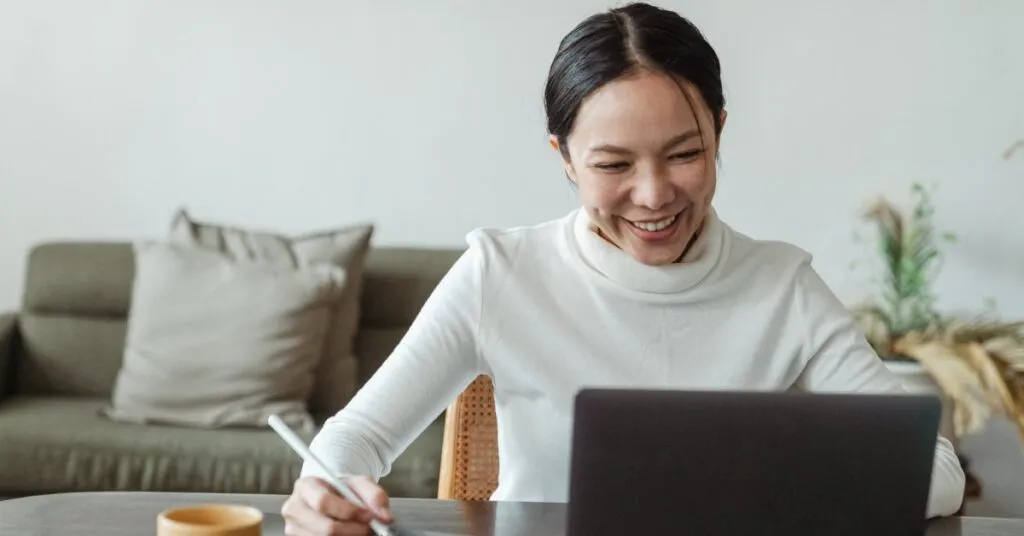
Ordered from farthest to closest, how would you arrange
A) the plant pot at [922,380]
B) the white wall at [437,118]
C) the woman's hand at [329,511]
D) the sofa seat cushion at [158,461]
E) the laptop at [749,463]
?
the white wall at [437,118] → the plant pot at [922,380] → the sofa seat cushion at [158,461] → the woman's hand at [329,511] → the laptop at [749,463]

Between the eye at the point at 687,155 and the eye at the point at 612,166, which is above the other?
the eye at the point at 687,155

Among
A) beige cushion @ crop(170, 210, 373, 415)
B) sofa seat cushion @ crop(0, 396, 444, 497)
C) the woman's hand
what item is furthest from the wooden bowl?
beige cushion @ crop(170, 210, 373, 415)

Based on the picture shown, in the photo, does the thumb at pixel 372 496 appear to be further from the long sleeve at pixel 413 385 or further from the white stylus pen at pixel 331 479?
the long sleeve at pixel 413 385

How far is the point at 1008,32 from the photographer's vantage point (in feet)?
10.3

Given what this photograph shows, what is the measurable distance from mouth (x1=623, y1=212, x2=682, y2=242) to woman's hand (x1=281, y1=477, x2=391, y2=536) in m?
0.44

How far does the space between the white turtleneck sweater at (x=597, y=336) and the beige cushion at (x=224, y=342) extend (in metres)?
1.49

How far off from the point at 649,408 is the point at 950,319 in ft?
7.94

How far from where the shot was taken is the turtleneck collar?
4.51 feet

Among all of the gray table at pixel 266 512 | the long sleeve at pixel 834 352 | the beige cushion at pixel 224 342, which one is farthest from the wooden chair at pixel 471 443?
the beige cushion at pixel 224 342

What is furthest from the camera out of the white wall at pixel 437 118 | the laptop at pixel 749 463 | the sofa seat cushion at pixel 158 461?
the white wall at pixel 437 118

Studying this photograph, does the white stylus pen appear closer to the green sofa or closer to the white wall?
the green sofa

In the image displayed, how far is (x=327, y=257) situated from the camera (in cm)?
300

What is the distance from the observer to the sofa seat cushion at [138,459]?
2.63 meters

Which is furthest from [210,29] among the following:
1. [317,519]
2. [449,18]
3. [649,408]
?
[649,408]
